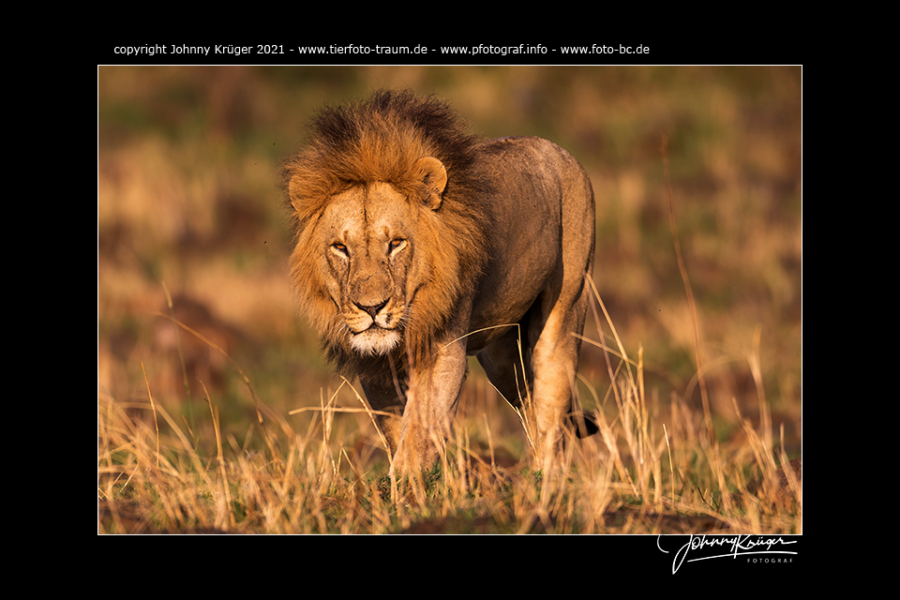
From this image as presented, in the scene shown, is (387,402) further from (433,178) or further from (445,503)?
(433,178)

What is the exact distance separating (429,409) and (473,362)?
9406mm

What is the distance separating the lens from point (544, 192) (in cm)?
647

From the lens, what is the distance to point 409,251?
5.22 metres

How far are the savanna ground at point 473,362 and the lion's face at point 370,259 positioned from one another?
433mm

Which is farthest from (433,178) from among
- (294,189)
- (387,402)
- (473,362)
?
(473,362)

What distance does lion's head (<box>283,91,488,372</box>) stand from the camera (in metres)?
5.12

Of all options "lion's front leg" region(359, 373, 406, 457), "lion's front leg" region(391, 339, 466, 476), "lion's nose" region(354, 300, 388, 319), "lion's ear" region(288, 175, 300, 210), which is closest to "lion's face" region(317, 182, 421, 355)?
"lion's nose" region(354, 300, 388, 319)

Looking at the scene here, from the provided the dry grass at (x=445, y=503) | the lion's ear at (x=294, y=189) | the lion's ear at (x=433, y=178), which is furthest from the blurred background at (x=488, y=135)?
the lion's ear at (x=433, y=178)

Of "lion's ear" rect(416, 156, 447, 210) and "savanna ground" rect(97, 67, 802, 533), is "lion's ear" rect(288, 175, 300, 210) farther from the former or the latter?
"lion's ear" rect(416, 156, 447, 210)

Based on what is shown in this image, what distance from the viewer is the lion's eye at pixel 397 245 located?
5.18 m
